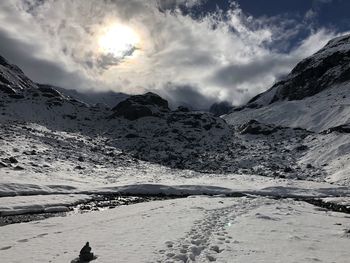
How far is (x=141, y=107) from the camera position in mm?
141875

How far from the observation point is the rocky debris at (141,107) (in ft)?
456

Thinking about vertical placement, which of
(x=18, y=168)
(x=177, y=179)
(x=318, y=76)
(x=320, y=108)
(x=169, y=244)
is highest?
(x=318, y=76)

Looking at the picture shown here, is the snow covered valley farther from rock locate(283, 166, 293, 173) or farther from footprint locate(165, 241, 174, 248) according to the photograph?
rock locate(283, 166, 293, 173)

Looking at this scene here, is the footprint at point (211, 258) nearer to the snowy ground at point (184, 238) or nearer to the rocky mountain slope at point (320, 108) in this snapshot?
the snowy ground at point (184, 238)

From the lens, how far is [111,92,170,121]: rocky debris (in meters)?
139

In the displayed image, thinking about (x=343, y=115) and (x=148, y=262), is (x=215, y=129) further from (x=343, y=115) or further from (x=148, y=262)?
(x=148, y=262)

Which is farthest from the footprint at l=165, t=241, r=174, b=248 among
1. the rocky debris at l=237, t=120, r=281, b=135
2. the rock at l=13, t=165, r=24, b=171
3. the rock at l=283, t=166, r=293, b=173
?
the rocky debris at l=237, t=120, r=281, b=135

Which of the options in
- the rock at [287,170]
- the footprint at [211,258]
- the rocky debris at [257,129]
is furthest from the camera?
the rocky debris at [257,129]

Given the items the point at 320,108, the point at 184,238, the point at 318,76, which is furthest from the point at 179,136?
the point at 184,238

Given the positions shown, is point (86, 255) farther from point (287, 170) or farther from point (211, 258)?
point (287, 170)

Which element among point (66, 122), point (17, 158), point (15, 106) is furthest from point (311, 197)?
point (15, 106)

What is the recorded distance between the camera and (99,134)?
11856 cm

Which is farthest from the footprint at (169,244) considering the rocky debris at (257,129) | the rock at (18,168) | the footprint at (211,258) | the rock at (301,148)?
the rocky debris at (257,129)

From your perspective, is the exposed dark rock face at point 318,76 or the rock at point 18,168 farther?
the exposed dark rock face at point 318,76
